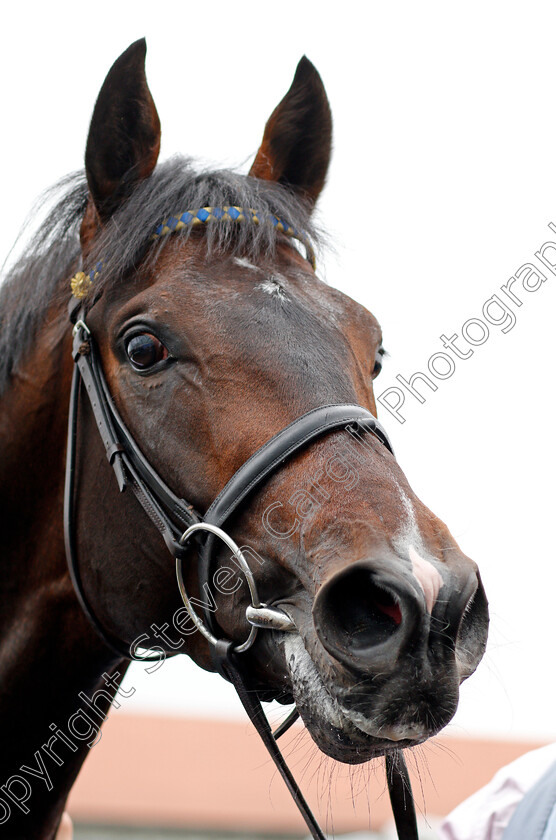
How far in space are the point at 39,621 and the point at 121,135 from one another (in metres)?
1.83

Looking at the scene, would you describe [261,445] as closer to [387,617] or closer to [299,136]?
[387,617]

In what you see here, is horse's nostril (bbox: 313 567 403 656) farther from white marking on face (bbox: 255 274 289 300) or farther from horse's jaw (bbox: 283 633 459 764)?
white marking on face (bbox: 255 274 289 300)

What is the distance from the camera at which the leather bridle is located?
2.08 meters

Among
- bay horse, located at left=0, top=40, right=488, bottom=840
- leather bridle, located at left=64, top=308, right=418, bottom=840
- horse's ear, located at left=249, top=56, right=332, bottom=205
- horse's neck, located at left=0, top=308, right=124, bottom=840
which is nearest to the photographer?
bay horse, located at left=0, top=40, right=488, bottom=840

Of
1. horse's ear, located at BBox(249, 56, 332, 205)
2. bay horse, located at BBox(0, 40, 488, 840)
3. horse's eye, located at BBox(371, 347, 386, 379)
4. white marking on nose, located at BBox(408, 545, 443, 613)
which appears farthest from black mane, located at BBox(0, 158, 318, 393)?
white marking on nose, located at BBox(408, 545, 443, 613)

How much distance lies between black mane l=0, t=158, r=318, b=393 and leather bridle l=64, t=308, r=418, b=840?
349 mm

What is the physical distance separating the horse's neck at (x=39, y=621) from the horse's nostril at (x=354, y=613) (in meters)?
1.31

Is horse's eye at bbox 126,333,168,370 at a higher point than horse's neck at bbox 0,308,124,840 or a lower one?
higher

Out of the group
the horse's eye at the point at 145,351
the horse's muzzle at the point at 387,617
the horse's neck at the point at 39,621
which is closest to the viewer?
the horse's muzzle at the point at 387,617

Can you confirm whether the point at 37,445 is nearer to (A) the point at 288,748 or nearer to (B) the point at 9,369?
(B) the point at 9,369

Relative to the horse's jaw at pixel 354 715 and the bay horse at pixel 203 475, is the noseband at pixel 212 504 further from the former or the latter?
the horse's jaw at pixel 354 715

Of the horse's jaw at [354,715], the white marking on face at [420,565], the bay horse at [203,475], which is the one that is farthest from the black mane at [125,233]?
the horse's jaw at [354,715]

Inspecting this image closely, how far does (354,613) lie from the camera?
5.95 feet

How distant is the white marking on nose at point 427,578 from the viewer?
5.61 ft
